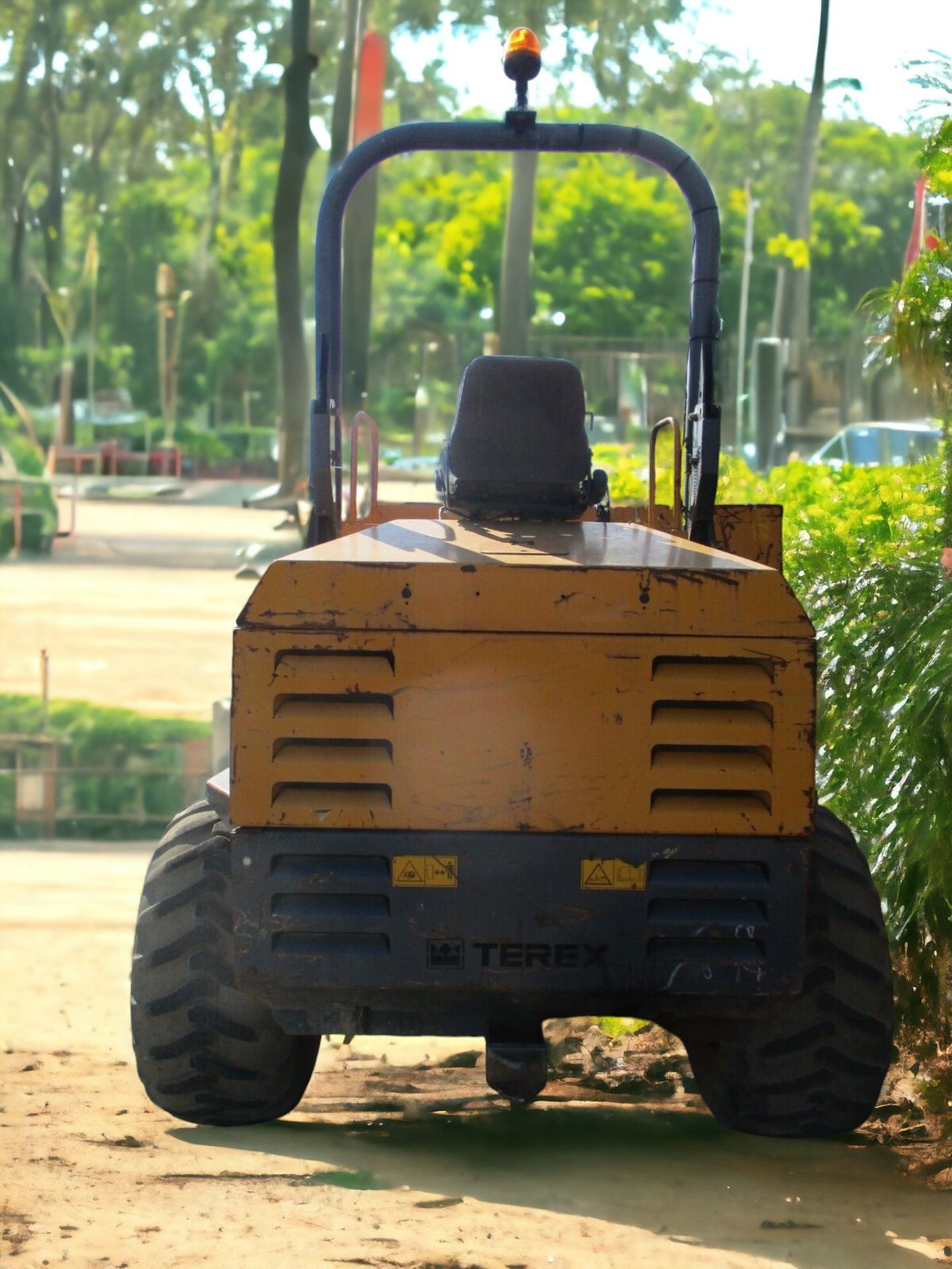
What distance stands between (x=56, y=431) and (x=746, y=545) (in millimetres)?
22419

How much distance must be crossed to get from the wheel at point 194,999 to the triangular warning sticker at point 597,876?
1.05m

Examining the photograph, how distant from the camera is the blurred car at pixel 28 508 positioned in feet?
83.3

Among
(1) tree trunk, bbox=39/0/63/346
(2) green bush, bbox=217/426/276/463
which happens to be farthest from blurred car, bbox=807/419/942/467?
(1) tree trunk, bbox=39/0/63/346

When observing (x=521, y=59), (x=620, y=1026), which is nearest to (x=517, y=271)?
(x=620, y=1026)

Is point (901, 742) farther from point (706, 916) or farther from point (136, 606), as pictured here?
point (136, 606)

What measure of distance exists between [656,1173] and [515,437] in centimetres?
218

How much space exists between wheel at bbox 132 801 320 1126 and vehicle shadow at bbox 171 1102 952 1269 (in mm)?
195

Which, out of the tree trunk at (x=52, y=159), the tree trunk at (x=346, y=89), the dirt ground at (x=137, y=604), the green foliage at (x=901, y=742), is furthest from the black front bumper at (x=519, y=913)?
the tree trunk at (x=52, y=159)

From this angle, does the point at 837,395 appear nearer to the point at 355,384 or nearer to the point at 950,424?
the point at 355,384

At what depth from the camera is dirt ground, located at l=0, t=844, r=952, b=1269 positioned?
4.45 meters

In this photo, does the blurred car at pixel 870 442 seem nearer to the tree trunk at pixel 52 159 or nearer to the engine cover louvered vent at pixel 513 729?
the tree trunk at pixel 52 159

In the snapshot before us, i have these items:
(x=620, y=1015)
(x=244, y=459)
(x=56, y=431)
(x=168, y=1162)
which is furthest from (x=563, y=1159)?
(x=244, y=459)

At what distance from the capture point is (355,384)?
64.0ft

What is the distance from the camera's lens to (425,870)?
4.67 meters
